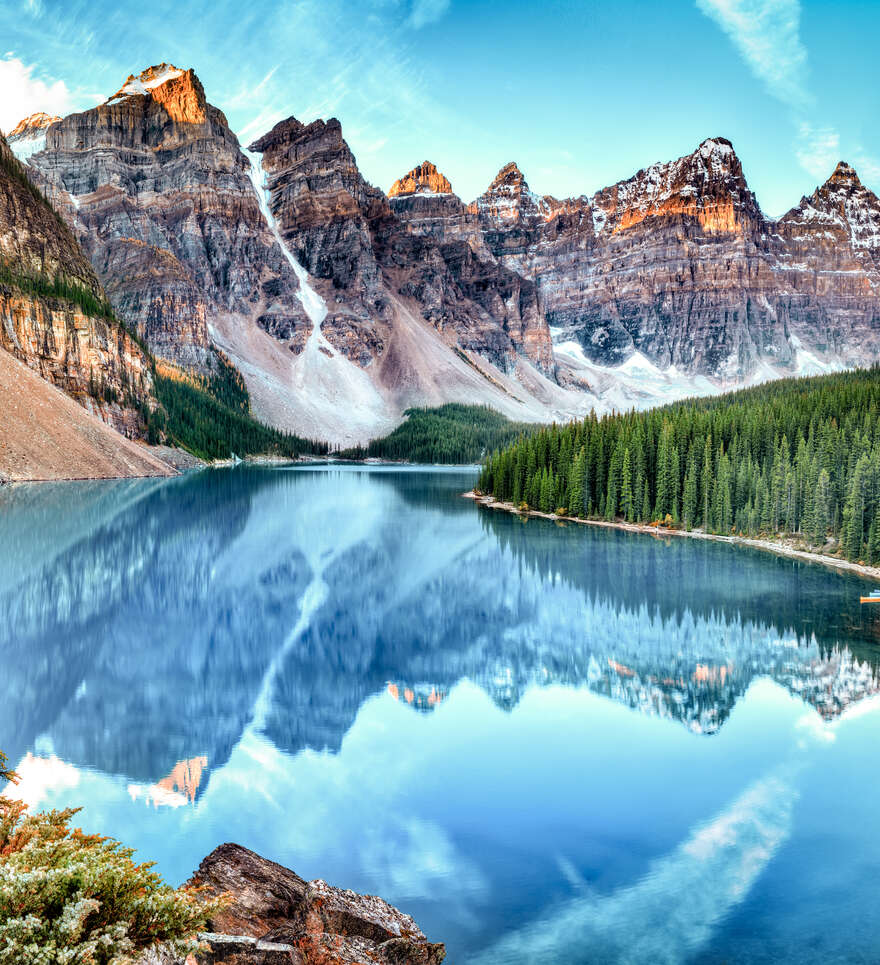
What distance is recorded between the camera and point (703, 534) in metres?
54.2


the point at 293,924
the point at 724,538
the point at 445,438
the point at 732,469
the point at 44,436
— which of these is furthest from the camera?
the point at 445,438

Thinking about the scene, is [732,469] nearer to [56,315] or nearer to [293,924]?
[293,924]

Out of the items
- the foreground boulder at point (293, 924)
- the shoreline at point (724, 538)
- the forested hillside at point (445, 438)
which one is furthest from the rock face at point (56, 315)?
the foreground boulder at point (293, 924)

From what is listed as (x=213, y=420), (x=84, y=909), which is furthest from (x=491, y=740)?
(x=213, y=420)

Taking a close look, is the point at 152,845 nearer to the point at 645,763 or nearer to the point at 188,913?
the point at 188,913

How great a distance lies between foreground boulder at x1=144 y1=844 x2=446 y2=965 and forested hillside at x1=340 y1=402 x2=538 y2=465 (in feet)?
510

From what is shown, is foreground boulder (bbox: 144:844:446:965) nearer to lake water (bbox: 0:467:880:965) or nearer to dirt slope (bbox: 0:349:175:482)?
lake water (bbox: 0:467:880:965)

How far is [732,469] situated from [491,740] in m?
44.7

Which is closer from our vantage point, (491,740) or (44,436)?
(491,740)

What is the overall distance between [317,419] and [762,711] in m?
177

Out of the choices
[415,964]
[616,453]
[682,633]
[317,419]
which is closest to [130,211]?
[317,419]

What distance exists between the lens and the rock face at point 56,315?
91.9 meters

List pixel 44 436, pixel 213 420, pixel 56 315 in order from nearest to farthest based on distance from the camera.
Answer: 1. pixel 44 436
2. pixel 56 315
3. pixel 213 420

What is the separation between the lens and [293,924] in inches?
275
